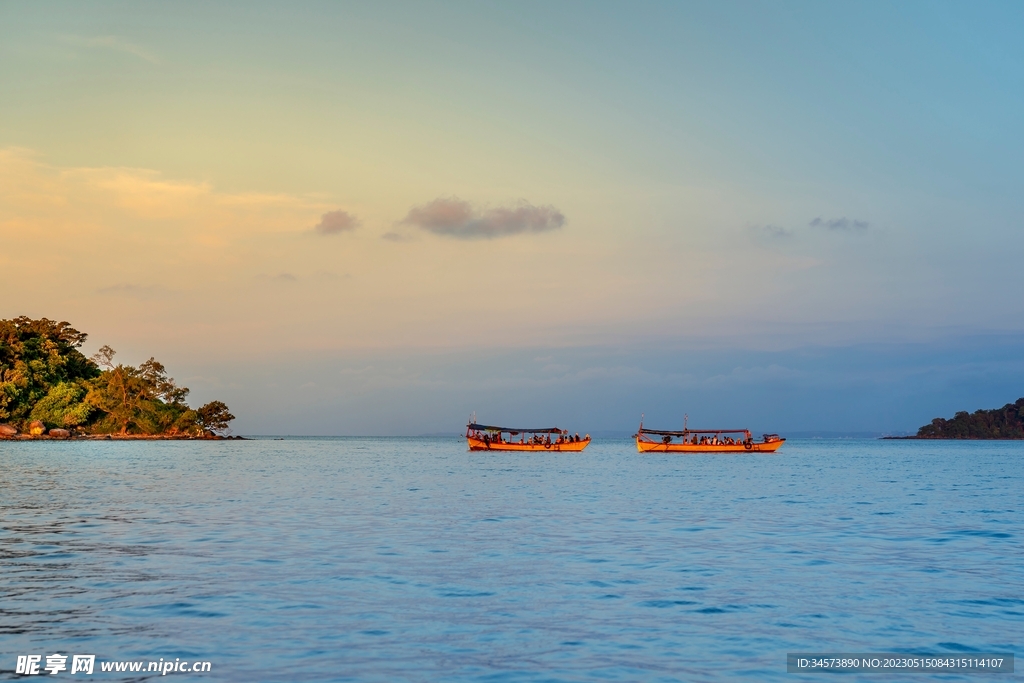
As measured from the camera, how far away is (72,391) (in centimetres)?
12175

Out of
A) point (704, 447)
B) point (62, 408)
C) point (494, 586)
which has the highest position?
point (62, 408)

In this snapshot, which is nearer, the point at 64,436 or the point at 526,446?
the point at 526,446

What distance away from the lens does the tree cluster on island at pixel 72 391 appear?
11794 cm

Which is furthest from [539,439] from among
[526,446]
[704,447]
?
[704,447]

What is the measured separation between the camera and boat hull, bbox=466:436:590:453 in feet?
309

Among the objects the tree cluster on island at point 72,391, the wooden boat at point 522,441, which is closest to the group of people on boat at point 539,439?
the wooden boat at point 522,441

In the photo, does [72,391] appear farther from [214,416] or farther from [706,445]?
[706,445]

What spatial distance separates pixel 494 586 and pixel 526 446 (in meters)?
80.0

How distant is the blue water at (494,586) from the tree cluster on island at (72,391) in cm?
10091

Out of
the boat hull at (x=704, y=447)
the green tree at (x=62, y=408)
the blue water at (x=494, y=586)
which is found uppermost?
the green tree at (x=62, y=408)

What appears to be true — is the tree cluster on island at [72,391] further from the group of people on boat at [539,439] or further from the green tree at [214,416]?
the group of people on boat at [539,439]

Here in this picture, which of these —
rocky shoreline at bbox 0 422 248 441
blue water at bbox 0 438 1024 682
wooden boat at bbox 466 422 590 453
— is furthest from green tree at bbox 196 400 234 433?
blue water at bbox 0 438 1024 682

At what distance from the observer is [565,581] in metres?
15.5

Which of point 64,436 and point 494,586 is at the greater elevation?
point 64,436
